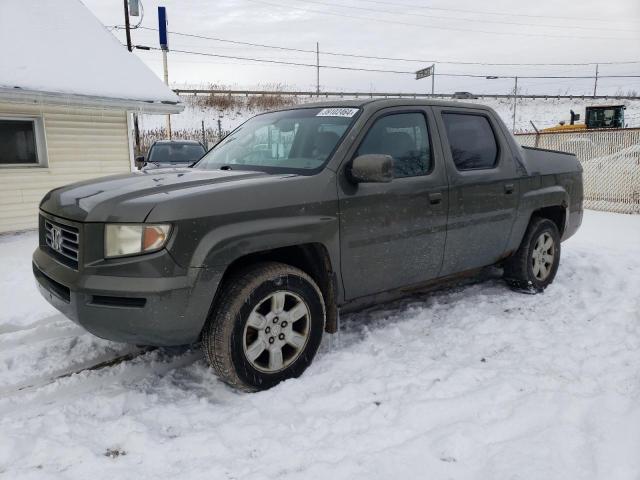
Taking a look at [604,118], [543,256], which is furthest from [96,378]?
[604,118]

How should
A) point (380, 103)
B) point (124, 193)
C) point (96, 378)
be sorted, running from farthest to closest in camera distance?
point (380, 103) → point (96, 378) → point (124, 193)

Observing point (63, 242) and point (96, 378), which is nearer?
point (63, 242)

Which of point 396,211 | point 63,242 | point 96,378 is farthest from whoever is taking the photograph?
point 396,211

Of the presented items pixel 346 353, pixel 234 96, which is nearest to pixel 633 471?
pixel 346 353

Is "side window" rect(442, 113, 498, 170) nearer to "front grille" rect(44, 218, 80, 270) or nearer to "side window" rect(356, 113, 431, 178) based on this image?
"side window" rect(356, 113, 431, 178)

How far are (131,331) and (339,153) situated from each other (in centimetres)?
174

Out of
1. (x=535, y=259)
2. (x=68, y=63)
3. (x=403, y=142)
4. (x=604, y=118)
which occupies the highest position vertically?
(x=68, y=63)

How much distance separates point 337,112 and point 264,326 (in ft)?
5.68

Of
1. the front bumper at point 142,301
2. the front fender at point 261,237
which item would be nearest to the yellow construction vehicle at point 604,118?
the front fender at point 261,237

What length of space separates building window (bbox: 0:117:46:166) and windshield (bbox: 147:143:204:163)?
3.45 meters

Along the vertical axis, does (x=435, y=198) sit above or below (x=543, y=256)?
above

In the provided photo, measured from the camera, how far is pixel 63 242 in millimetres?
3029

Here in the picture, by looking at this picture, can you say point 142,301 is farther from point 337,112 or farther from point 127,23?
point 127,23

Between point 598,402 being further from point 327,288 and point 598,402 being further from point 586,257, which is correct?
point 586,257
